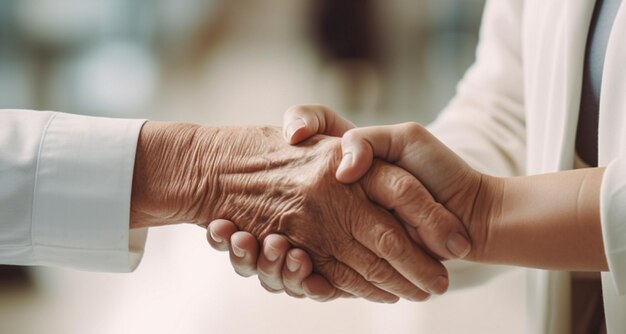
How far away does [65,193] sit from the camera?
100cm

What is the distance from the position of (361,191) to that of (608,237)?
329 millimetres

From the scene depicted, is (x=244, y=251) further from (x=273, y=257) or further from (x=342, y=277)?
(x=342, y=277)

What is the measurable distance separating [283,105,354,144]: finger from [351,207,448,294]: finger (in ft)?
0.49

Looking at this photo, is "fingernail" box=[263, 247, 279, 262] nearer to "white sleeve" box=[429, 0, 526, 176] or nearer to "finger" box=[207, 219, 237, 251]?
"finger" box=[207, 219, 237, 251]

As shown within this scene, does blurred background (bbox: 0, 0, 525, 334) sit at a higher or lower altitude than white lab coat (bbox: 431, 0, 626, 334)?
lower

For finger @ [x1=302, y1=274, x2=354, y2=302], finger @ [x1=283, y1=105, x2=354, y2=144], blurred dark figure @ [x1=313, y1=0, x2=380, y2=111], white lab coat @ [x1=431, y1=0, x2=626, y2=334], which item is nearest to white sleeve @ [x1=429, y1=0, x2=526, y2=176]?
white lab coat @ [x1=431, y1=0, x2=626, y2=334]

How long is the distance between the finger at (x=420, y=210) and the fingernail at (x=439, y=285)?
0.03 metres

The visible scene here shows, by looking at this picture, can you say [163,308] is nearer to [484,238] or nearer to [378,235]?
[378,235]

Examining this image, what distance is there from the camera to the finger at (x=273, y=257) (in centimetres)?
98

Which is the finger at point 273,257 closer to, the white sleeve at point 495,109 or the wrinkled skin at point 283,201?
the wrinkled skin at point 283,201

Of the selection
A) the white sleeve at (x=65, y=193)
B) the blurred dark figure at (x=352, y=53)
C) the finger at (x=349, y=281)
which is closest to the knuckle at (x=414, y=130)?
the finger at (x=349, y=281)

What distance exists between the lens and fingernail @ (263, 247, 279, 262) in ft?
3.22

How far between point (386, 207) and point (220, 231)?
0.24 m

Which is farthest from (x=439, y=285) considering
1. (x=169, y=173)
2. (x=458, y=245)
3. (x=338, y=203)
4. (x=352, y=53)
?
(x=352, y=53)
